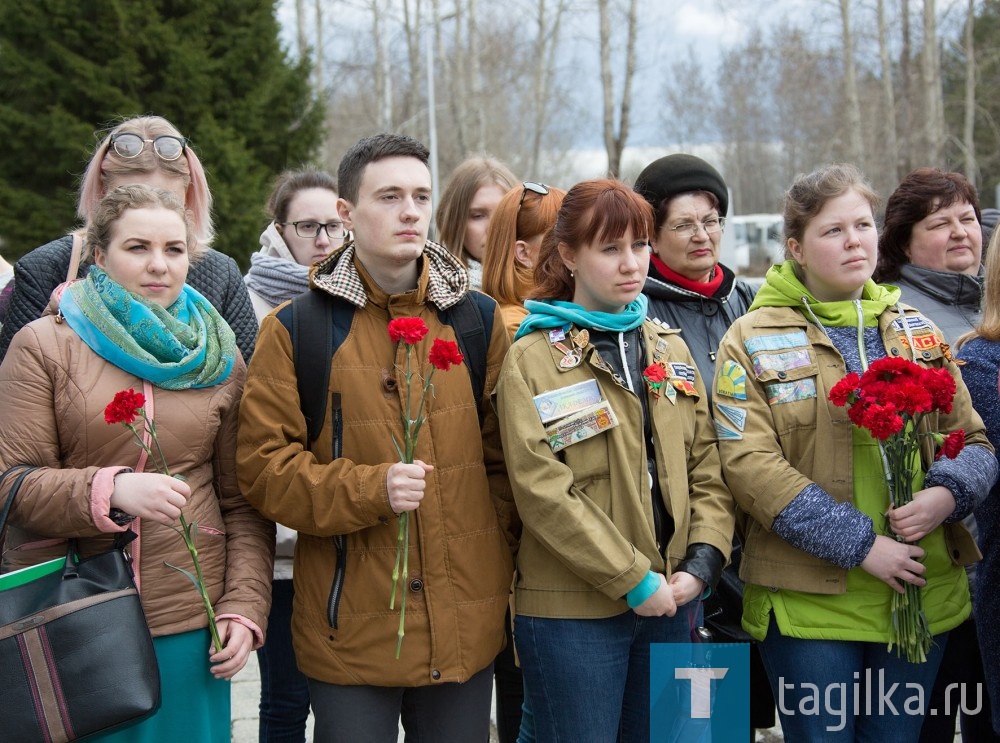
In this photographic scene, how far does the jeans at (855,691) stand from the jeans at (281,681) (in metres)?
1.75

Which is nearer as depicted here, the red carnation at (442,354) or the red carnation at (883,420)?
the red carnation at (442,354)

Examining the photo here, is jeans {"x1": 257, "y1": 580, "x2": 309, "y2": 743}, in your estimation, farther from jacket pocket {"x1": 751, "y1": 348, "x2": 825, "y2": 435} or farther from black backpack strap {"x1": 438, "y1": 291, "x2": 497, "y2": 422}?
jacket pocket {"x1": 751, "y1": 348, "x2": 825, "y2": 435}

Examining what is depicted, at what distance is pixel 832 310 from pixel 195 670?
7.11 ft

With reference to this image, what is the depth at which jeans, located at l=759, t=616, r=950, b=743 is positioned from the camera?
278cm

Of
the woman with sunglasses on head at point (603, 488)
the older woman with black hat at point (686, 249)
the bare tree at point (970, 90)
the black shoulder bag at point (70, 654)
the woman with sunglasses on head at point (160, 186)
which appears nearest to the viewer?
the black shoulder bag at point (70, 654)

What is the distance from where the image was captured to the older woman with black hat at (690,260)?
11.8ft

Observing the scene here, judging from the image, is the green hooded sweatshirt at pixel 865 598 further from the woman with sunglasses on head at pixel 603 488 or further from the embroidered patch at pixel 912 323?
the woman with sunglasses on head at pixel 603 488

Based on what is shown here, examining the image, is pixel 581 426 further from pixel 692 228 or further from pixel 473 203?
pixel 473 203

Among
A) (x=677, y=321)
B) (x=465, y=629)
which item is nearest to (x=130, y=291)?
(x=465, y=629)

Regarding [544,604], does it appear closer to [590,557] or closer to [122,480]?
[590,557]

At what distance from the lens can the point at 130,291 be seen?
8.66 feet

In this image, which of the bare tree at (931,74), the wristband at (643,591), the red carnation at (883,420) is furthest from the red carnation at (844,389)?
the bare tree at (931,74)

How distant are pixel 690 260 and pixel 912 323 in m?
0.87

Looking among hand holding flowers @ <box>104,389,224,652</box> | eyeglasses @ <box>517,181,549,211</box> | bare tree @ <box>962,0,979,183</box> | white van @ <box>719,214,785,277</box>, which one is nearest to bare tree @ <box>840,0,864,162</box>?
bare tree @ <box>962,0,979,183</box>
